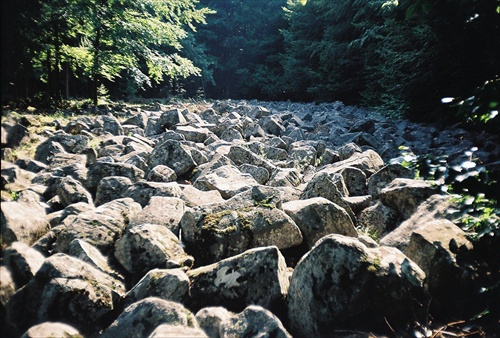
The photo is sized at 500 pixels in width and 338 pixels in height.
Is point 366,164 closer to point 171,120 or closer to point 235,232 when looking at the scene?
point 235,232

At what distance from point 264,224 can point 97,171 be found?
6.67 feet

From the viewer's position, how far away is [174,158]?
154 inches

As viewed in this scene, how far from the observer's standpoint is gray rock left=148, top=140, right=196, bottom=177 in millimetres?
3877

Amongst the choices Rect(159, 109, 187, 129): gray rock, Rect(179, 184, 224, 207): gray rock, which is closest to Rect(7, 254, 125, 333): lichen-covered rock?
Rect(179, 184, 224, 207): gray rock

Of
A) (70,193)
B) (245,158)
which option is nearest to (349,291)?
(70,193)

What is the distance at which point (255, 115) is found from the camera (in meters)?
9.59

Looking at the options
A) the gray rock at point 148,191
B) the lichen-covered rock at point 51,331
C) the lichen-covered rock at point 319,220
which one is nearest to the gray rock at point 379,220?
the lichen-covered rock at point 319,220

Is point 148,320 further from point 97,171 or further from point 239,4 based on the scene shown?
point 239,4

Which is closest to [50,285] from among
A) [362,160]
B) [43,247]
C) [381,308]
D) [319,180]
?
[43,247]

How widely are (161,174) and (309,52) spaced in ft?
63.4

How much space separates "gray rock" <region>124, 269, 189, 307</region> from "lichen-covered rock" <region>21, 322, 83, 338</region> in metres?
0.29

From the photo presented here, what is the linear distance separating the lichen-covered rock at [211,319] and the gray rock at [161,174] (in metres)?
2.10

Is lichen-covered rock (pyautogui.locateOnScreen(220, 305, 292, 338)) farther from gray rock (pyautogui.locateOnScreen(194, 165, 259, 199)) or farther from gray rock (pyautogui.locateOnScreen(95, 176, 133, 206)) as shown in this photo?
gray rock (pyautogui.locateOnScreen(95, 176, 133, 206))

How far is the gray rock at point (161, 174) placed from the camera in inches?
135
